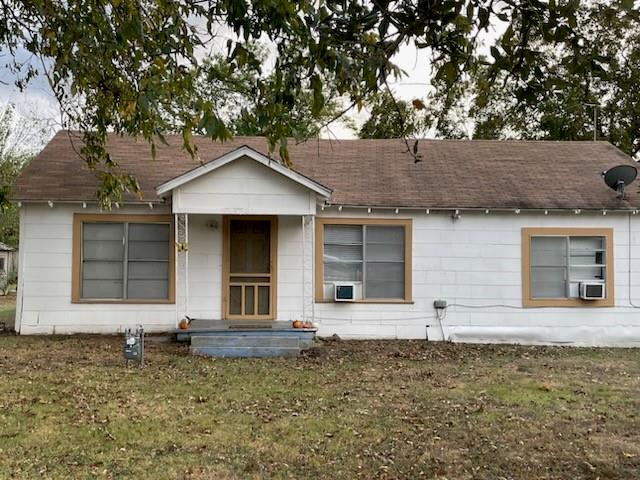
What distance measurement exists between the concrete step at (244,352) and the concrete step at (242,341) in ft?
0.17

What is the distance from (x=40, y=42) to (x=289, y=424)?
4.75 meters

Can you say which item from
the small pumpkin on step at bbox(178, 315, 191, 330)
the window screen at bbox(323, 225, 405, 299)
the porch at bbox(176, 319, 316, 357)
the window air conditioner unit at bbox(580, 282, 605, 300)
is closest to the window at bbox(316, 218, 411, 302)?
the window screen at bbox(323, 225, 405, 299)

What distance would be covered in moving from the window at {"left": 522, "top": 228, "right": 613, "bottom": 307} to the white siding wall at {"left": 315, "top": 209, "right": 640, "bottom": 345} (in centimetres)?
15

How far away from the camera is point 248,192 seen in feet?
35.9

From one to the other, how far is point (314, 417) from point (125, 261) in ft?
22.3

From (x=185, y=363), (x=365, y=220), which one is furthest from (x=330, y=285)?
(x=185, y=363)

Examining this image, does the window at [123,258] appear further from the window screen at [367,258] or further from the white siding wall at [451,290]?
the window screen at [367,258]

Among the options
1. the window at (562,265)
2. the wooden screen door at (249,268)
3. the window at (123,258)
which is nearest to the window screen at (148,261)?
the window at (123,258)

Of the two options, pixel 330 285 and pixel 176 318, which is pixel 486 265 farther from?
pixel 176 318

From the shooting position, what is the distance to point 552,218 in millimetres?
12211

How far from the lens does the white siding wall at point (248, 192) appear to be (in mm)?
10820

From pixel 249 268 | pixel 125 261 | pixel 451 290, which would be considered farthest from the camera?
pixel 451 290

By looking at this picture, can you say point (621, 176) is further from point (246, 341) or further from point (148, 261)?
point (148, 261)

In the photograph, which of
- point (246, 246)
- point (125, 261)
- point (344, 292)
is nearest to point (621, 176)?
point (344, 292)
